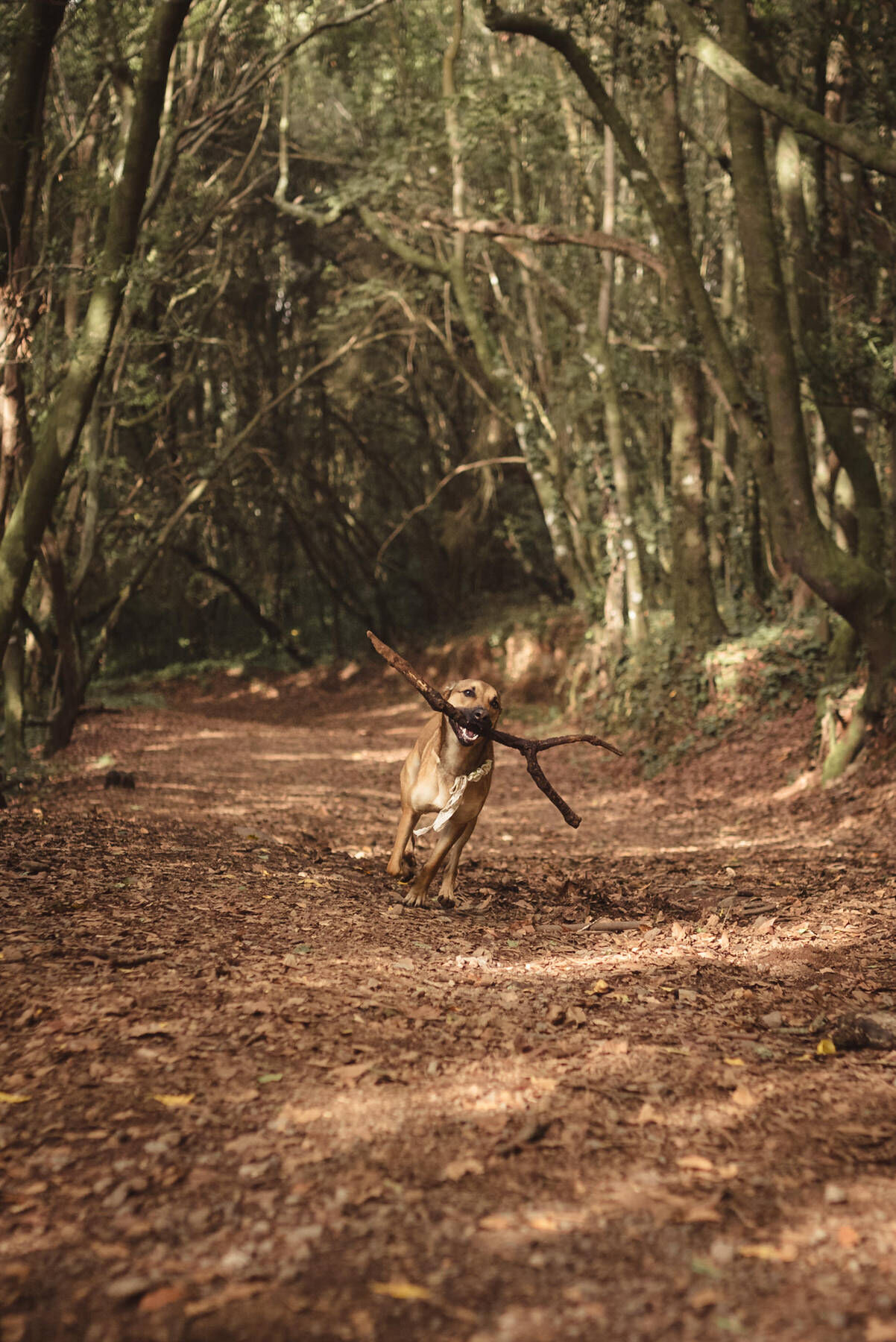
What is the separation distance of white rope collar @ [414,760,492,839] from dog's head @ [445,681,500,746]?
0.30 meters

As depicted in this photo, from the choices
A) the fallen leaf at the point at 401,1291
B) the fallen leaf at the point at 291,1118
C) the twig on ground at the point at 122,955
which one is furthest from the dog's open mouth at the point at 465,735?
the fallen leaf at the point at 401,1291

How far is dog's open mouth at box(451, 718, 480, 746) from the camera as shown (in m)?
5.84

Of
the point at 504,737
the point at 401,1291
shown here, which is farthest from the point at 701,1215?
the point at 504,737

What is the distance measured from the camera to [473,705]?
596 cm

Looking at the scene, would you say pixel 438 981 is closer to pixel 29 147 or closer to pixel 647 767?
pixel 29 147

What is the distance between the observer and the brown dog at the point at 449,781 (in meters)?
6.08

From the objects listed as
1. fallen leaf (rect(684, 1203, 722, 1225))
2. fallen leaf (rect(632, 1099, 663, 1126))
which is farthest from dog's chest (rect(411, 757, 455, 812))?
fallen leaf (rect(684, 1203, 722, 1225))

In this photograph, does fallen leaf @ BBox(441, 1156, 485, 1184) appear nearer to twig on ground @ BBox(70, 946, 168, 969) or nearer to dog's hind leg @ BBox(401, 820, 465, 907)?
twig on ground @ BBox(70, 946, 168, 969)

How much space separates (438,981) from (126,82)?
1238cm

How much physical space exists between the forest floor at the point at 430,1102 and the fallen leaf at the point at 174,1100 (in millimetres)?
39

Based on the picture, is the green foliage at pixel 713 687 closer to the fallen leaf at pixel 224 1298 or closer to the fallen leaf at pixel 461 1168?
the fallen leaf at pixel 461 1168

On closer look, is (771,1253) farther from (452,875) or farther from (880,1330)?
(452,875)

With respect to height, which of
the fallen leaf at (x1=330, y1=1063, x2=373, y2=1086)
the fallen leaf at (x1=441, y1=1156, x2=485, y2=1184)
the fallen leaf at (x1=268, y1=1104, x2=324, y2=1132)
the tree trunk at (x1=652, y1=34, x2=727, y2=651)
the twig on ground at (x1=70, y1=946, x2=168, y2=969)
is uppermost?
the tree trunk at (x1=652, y1=34, x2=727, y2=651)

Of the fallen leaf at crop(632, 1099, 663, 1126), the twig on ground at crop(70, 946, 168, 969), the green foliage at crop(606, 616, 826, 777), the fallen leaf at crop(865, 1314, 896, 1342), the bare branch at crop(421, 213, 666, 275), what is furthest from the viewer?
the bare branch at crop(421, 213, 666, 275)
